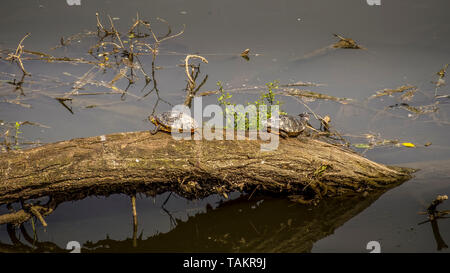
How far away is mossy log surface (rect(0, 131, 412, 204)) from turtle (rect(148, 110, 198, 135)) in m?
0.11

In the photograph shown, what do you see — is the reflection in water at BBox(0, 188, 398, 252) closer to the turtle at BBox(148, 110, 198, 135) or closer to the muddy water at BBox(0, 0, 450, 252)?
the muddy water at BBox(0, 0, 450, 252)

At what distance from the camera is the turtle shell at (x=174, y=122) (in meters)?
3.51

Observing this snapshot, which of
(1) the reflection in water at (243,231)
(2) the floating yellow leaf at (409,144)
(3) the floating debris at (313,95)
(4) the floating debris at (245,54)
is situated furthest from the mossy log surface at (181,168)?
(4) the floating debris at (245,54)

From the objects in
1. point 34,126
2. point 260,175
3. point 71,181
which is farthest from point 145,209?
point 34,126

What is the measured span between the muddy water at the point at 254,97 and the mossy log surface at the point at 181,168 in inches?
11.2

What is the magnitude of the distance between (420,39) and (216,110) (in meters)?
4.70

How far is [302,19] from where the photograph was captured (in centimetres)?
730

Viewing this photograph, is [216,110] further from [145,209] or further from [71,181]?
[71,181]

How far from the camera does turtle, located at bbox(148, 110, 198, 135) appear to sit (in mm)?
3510

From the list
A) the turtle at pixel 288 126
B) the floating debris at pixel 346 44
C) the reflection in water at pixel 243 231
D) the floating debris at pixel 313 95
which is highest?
the floating debris at pixel 346 44

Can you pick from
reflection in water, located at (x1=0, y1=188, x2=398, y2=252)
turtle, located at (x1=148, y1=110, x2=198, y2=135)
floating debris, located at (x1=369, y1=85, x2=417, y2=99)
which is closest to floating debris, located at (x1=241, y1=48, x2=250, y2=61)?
floating debris, located at (x1=369, y1=85, x2=417, y2=99)

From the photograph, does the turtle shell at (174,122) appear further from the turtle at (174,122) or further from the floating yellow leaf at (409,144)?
the floating yellow leaf at (409,144)

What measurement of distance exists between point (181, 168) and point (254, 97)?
2276 millimetres

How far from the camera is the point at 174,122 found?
3520 millimetres
